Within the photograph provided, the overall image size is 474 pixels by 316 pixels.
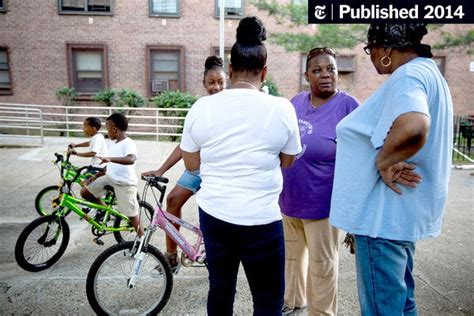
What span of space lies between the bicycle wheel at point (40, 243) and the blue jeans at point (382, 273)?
10.1 feet

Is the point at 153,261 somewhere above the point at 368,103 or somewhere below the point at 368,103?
below

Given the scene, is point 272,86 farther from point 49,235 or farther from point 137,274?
point 137,274

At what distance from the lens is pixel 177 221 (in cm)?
359

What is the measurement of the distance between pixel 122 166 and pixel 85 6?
13.3 meters

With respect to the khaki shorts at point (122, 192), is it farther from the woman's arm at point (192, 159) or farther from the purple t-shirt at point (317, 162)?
the woman's arm at point (192, 159)

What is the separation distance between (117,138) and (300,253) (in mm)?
2177

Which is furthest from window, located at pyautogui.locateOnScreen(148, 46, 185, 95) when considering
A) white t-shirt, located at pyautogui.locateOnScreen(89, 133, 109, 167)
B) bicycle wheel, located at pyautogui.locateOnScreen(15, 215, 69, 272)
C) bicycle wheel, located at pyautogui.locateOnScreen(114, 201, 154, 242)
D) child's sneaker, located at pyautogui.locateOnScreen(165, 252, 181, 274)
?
child's sneaker, located at pyautogui.locateOnScreen(165, 252, 181, 274)

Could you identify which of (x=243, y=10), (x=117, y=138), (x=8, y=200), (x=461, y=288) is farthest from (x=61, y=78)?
(x=461, y=288)

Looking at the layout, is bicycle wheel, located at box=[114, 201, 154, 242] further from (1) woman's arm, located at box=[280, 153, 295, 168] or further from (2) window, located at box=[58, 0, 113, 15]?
(2) window, located at box=[58, 0, 113, 15]

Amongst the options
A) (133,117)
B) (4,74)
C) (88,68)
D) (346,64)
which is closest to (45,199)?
(133,117)

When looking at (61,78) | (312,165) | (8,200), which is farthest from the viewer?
(61,78)

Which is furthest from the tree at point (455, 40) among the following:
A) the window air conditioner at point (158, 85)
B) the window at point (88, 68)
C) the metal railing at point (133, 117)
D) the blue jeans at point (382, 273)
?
the blue jeans at point (382, 273)

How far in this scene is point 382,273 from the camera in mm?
2045

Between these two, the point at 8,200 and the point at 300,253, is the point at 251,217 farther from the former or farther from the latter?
the point at 8,200
